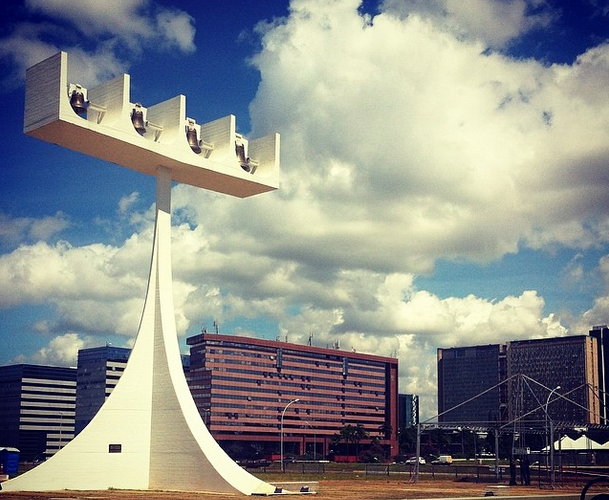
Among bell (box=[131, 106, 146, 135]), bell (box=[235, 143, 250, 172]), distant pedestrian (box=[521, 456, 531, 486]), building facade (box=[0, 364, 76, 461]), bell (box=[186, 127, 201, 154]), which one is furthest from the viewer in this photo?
building facade (box=[0, 364, 76, 461])

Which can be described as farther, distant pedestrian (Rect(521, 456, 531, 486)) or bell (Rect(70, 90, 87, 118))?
distant pedestrian (Rect(521, 456, 531, 486))

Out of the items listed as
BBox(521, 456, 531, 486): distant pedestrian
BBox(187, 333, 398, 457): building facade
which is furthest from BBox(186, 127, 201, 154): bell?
BBox(187, 333, 398, 457): building facade

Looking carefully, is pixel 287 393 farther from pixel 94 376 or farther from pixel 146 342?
pixel 146 342

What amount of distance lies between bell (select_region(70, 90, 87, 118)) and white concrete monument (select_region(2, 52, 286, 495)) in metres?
0.04

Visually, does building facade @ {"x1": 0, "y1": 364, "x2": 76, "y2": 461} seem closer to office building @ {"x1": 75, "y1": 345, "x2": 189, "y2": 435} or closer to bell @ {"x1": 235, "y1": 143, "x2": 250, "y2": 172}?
office building @ {"x1": 75, "y1": 345, "x2": 189, "y2": 435}

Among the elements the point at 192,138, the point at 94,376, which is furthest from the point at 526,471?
the point at 94,376

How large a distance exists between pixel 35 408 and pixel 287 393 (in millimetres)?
59356

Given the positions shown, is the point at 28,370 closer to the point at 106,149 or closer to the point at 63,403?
the point at 63,403

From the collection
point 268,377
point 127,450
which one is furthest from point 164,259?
point 268,377

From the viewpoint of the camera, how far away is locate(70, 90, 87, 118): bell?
29.7 m

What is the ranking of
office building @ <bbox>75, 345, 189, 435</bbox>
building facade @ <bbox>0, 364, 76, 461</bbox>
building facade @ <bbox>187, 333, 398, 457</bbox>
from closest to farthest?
building facade @ <bbox>187, 333, 398, 457</bbox>
building facade @ <bbox>0, 364, 76, 461</bbox>
office building @ <bbox>75, 345, 189, 435</bbox>

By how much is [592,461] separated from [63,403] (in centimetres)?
12545

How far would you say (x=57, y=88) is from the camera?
28.2 m

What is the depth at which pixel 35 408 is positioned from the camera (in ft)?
594
